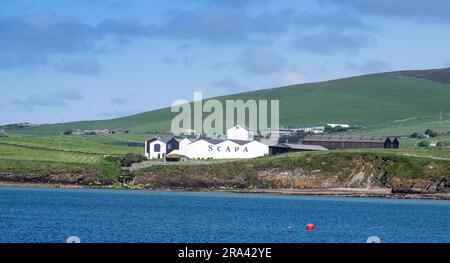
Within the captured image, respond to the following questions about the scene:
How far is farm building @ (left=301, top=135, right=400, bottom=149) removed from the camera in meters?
136

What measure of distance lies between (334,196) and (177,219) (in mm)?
43226

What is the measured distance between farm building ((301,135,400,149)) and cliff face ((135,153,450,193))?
28.5 metres

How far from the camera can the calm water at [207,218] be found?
4959 cm

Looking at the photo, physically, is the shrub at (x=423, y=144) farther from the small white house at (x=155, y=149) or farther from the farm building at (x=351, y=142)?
the small white house at (x=155, y=149)

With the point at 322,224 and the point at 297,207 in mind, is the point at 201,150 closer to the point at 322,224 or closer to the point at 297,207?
the point at 297,207

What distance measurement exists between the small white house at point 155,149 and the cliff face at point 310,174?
60.2 ft

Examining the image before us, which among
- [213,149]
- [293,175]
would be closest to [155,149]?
[213,149]

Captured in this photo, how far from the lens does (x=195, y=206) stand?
248ft

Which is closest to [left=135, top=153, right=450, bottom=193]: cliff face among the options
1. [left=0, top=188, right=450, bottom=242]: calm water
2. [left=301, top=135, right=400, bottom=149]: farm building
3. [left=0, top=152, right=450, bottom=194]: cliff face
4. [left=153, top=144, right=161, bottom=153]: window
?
[left=0, top=152, right=450, bottom=194]: cliff face

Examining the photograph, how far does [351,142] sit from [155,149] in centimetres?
2972

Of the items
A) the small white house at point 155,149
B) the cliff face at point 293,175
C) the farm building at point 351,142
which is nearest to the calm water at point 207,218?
the cliff face at point 293,175

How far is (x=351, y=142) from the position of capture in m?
139

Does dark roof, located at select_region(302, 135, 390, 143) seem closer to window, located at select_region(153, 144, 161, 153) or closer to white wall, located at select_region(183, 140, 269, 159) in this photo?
white wall, located at select_region(183, 140, 269, 159)
